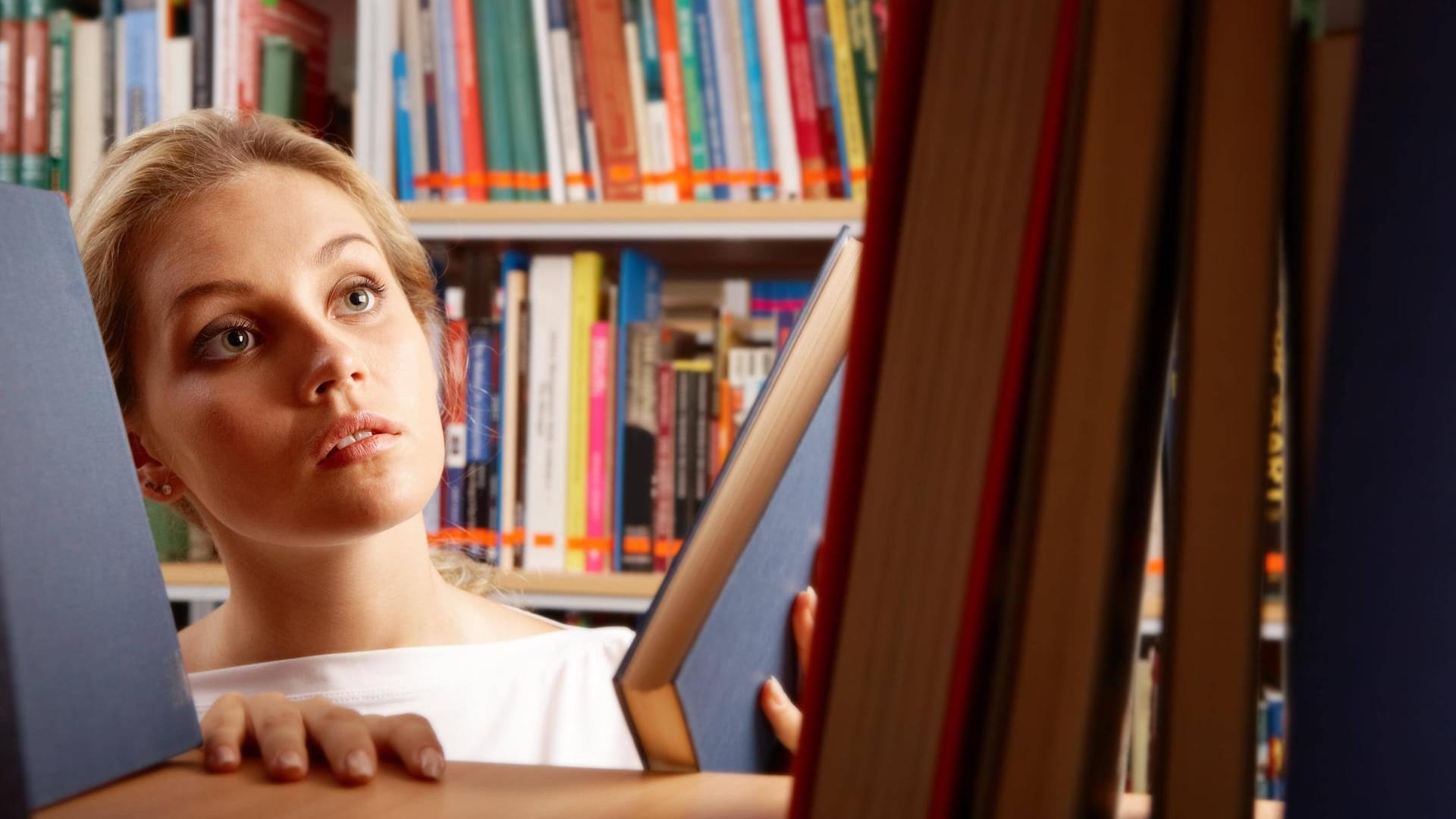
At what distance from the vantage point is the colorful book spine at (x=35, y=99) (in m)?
1.73

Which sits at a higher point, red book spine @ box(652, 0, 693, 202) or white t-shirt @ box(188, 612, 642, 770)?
red book spine @ box(652, 0, 693, 202)

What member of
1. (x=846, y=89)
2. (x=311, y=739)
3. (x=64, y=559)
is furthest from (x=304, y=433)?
(x=846, y=89)

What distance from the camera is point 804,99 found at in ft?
5.10

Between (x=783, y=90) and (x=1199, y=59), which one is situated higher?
(x=783, y=90)

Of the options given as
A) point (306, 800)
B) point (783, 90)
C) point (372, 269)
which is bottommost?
point (306, 800)

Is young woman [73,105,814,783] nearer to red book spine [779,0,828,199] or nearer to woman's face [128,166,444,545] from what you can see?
woman's face [128,166,444,545]

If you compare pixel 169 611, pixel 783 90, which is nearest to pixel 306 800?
pixel 169 611

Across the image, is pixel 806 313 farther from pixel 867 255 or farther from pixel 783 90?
pixel 783 90

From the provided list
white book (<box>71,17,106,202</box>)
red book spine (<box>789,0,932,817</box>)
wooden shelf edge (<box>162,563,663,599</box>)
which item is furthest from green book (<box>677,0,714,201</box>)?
red book spine (<box>789,0,932,817</box>)

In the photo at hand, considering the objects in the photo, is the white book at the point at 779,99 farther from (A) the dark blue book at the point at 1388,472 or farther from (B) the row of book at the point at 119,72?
(A) the dark blue book at the point at 1388,472

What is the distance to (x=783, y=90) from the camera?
61.2 inches

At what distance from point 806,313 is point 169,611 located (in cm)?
28

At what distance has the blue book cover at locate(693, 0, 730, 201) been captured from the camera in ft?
5.16

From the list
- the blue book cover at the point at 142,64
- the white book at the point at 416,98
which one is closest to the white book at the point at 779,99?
the white book at the point at 416,98
